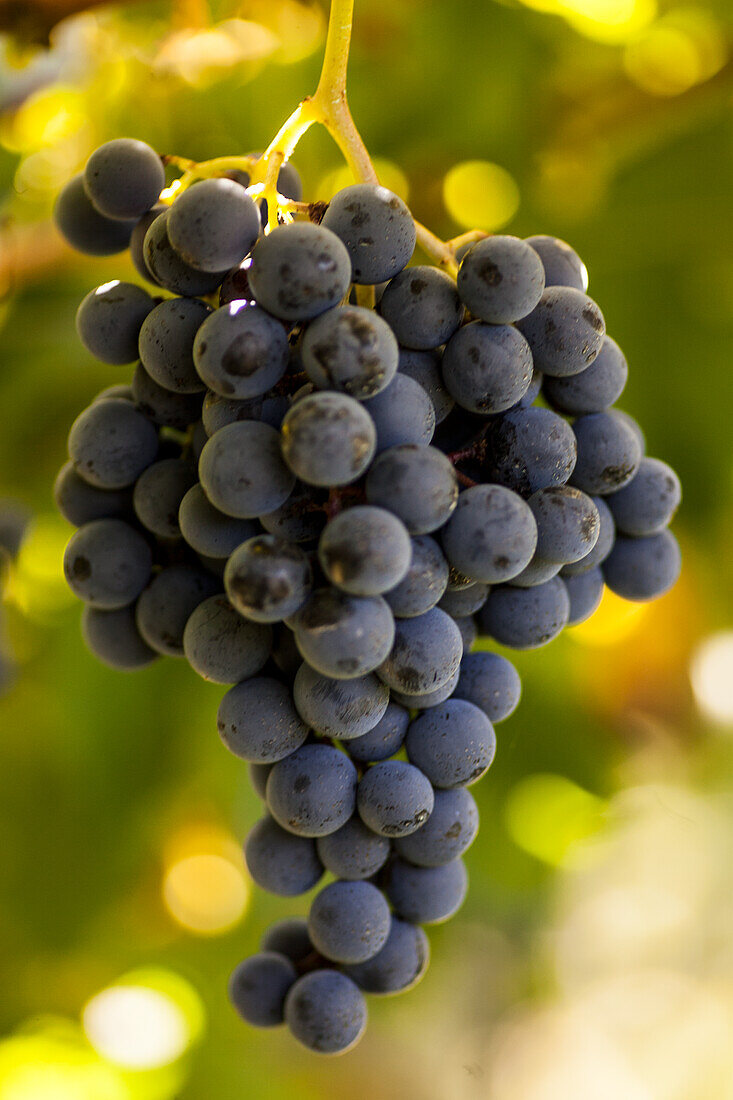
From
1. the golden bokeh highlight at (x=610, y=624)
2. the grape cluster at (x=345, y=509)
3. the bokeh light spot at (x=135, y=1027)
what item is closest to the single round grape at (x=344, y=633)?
the grape cluster at (x=345, y=509)

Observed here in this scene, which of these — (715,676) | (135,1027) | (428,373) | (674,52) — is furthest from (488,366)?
(135,1027)

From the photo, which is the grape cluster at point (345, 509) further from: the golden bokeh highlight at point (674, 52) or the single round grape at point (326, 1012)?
the golden bokeh highlight at point (674, 52)

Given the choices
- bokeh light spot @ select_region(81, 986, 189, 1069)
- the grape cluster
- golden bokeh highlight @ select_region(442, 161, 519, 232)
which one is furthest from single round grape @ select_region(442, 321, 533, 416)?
bokeh light spot @ select_region(81, 986, 189, 1069)

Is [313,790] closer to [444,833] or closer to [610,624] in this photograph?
[444,833]

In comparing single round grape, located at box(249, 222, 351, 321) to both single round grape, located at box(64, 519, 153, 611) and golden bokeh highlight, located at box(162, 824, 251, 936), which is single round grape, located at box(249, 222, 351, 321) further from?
golden bokeh highlight, located at box(162, 824, 251, 936)

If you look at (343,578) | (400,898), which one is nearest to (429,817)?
(400,898)

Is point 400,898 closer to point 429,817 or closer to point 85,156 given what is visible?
point 429,817
